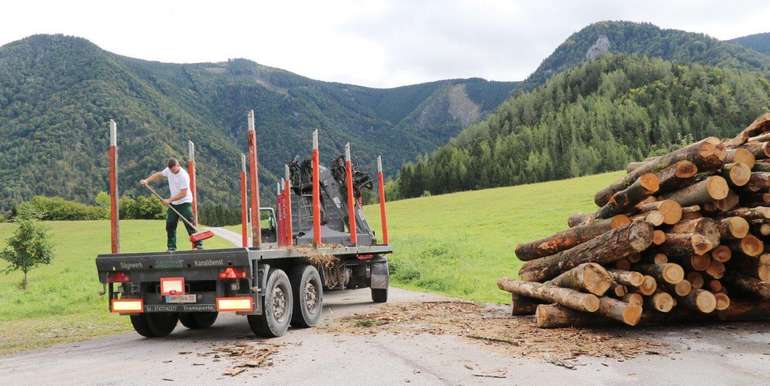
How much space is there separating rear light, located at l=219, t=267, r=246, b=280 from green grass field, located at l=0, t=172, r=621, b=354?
3744 mm

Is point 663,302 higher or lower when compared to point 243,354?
higher

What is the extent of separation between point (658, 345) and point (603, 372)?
5.62ft

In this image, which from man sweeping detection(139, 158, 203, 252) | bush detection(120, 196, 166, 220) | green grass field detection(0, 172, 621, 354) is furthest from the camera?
bush detection(120, 196, 166, 220)

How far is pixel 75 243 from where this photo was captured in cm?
5322

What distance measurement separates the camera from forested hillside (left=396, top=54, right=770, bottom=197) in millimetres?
111125

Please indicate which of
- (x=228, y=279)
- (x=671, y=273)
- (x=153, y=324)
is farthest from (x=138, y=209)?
(x=671, y=273)

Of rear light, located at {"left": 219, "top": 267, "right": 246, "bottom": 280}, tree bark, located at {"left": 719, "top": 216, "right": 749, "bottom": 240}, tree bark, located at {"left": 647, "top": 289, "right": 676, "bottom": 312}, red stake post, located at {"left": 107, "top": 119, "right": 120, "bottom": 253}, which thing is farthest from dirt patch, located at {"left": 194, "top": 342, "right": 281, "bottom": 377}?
tree bark, located at {"left": 719, "top": 216, "right": 749, "bottom": 240}

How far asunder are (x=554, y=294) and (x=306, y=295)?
12.4ft

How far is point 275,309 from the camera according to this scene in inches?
354

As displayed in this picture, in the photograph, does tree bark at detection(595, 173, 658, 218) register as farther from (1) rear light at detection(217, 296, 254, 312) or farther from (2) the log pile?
(1) rear light at detection(217, 296, 254, 312)

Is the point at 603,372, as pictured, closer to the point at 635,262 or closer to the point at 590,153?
the point at 635,262

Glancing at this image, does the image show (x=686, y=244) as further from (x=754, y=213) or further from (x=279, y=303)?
(x=279, y=303)

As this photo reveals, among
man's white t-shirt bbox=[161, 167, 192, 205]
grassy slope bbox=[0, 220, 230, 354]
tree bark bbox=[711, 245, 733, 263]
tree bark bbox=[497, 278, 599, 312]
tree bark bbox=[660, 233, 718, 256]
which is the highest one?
man's white t-shirt bbox=[161, 167, 192, 205]

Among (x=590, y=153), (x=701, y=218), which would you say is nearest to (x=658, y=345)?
(x=701, y=218)
